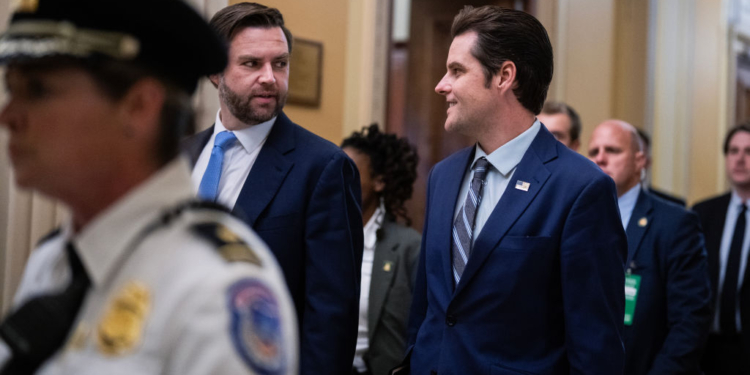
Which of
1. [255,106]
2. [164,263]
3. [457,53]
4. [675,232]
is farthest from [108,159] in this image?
[675,232]

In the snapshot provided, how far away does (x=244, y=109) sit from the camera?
2273mm

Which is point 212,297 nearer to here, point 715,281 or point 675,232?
point 675,232

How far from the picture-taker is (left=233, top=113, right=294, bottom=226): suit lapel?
2133 millimetres

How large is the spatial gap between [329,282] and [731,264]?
9.40 ft

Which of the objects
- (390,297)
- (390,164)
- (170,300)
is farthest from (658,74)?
(170,300)

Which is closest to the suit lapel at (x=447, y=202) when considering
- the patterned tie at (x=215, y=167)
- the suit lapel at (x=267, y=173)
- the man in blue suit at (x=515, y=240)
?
the man in blue suit at (x=515, y=240)

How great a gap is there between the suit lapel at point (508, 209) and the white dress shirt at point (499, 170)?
0.04m

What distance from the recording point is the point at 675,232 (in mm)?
3289

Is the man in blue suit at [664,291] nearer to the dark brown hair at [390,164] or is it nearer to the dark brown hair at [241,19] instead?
the dark brown hair at [390,164]

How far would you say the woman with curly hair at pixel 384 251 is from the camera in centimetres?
303

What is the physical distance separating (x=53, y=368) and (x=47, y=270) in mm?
→ 236

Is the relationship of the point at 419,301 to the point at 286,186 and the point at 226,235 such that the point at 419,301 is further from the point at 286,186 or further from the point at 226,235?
the point at 226,235

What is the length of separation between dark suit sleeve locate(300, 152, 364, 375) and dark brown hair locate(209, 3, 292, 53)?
1.64 feet

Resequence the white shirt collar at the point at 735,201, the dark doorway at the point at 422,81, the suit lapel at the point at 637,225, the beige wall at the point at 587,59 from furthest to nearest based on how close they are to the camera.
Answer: the beige wall at the point at 587,59 < the dark doorway at the point at 422,81 < the white shirt collar at the point at 735,201 < the suit lapel at the point at 637,225
